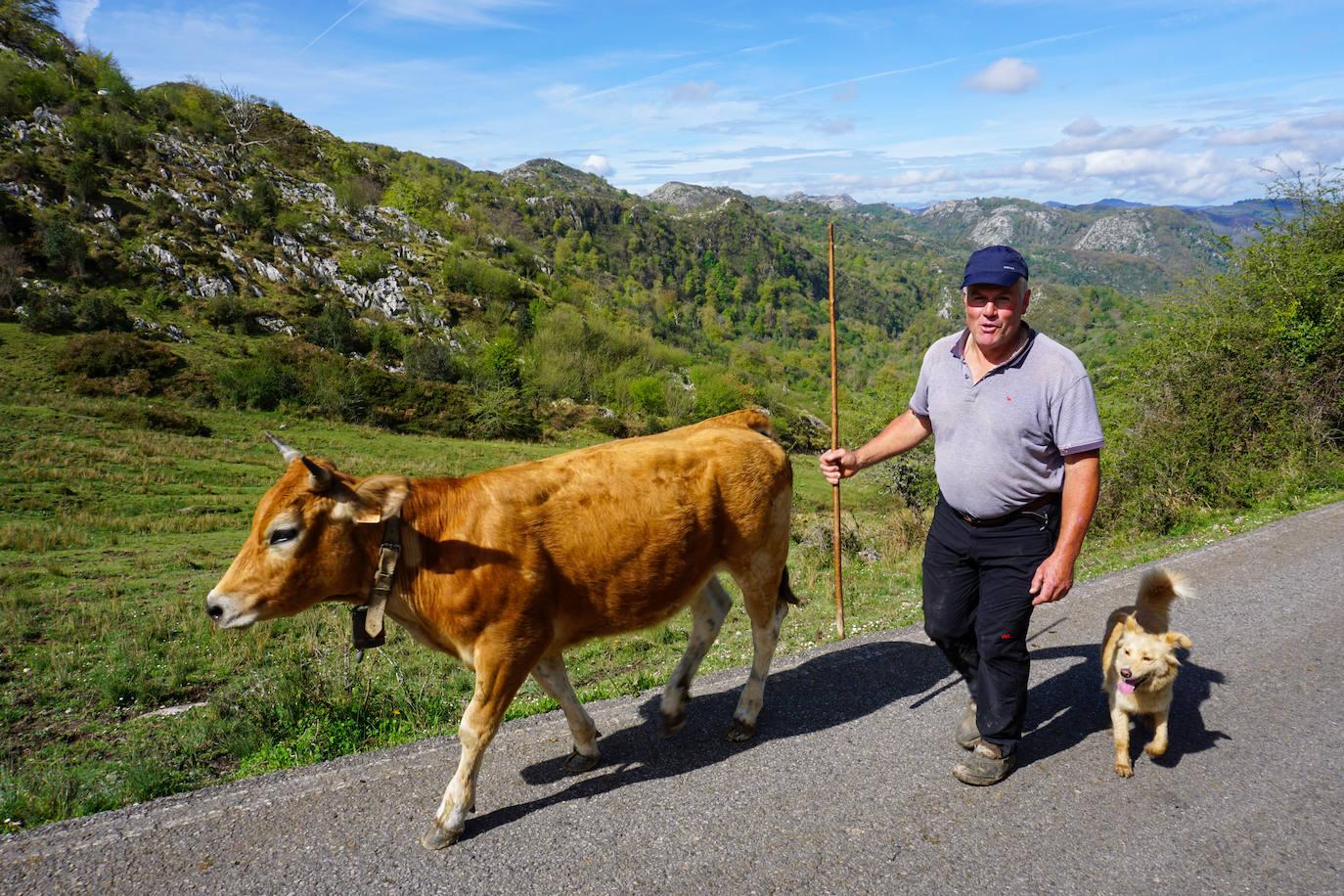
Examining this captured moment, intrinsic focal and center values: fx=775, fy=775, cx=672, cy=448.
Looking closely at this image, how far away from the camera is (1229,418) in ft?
47.7

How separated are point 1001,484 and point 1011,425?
33cm

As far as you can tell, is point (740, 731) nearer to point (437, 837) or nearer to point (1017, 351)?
point (437, 837)

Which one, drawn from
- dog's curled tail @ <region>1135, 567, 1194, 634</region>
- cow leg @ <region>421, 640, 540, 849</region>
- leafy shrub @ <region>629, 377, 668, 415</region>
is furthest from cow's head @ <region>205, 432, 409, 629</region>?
leafy shrub @ <region>629, 377, 668, 415</region>

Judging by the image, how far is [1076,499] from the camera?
12.6 ft

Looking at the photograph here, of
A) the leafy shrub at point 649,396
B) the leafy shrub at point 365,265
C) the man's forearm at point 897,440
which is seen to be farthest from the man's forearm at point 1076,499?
the leafy shrub at point 365,265

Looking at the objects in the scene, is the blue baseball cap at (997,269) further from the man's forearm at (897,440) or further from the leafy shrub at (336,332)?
the leafy shrub at (336,332)

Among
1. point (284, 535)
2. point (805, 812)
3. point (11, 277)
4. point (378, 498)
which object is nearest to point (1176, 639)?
point (805, 812)

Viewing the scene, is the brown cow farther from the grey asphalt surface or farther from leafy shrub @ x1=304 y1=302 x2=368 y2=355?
leafy shrub @ x1=304 y1=302 x2=368 y2=355

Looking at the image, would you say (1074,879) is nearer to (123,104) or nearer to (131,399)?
(131,399)

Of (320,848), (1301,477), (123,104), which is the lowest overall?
(1301,477)

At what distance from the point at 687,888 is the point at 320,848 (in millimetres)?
1748

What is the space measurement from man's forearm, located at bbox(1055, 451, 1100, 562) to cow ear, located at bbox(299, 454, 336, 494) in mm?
3641

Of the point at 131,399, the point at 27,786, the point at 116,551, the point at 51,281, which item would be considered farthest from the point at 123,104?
the point at 27,786

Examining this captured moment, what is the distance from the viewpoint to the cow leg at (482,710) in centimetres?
382
